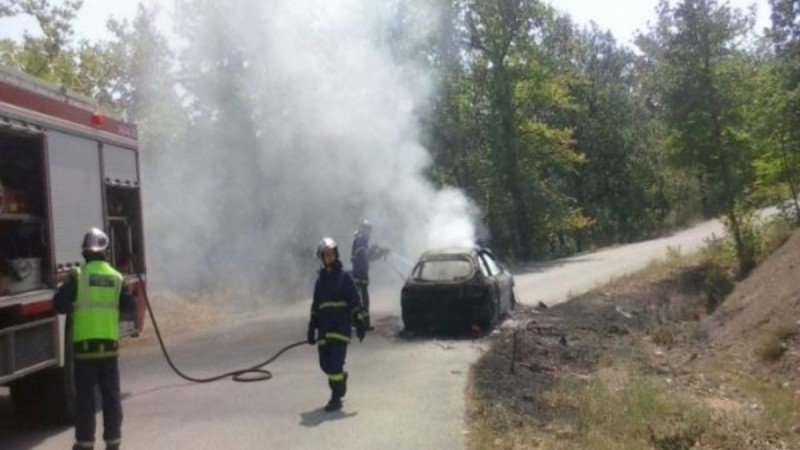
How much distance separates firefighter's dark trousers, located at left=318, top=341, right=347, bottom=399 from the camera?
324 inches

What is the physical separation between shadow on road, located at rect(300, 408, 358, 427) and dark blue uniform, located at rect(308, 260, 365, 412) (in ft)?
0.60

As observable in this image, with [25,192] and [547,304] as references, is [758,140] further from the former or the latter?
[25,192]

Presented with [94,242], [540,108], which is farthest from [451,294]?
[540,108]

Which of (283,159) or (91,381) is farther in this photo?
(283,159)

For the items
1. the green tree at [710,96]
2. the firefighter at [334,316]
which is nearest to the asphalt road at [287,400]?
the firefighter at [334,316]

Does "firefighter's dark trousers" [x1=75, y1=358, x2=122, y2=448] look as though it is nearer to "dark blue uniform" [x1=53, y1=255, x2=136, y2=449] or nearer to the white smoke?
"dark blue uniform" [x1=53, y1=255, x2=136, y2=449]

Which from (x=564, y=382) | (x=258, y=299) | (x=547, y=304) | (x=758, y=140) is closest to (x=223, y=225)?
(x=258, y=299)

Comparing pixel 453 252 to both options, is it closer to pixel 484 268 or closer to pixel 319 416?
pixel 484 268

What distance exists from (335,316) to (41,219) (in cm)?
277

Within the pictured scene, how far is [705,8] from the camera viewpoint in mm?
22219

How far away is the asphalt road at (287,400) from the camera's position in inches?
285

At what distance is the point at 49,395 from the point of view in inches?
312

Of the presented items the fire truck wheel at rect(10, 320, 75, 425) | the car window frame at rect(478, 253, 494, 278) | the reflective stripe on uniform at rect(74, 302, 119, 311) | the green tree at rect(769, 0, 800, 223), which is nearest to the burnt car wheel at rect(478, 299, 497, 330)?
the car window frame at rect(478, 253, 494, 278)

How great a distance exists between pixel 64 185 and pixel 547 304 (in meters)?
11.9
